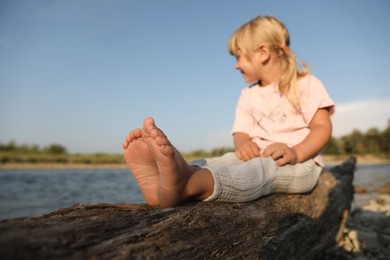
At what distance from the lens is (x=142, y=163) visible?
136cm

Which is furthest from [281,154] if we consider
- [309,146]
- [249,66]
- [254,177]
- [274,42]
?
[274,42]

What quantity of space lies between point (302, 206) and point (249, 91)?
1.09 meters

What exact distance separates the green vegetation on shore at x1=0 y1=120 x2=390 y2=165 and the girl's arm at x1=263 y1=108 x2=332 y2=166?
19152mm

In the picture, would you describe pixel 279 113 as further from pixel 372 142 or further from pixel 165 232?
pixel 372 142

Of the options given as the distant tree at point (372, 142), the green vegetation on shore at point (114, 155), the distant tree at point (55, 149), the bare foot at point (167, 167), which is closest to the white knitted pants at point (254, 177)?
the bare foot at point (167, 167)

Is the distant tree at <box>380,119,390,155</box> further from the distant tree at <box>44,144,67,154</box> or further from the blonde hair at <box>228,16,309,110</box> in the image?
the blonde hair at <box>228,16,309,110</box>

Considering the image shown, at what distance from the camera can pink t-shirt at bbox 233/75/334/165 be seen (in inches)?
86.1

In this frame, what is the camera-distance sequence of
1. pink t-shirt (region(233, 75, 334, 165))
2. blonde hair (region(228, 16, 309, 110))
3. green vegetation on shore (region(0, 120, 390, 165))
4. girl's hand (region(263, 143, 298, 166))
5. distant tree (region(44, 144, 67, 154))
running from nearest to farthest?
girl's hand (region(263, 143, 298, 166)), pink t-shirt (region(233, 75, 334, 165)), blonde hair (region(228, 16, 309, 110)), green vegetation on shore (region(0, 120, 390, 165)), distant tree (region(44, 144, 67, 154))

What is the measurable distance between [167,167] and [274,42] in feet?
5.39

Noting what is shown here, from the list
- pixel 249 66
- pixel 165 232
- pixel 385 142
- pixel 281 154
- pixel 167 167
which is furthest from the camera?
pixel 385 142

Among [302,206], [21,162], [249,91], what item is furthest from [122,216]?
[21,162]

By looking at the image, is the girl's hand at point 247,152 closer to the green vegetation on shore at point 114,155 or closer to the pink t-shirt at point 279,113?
the pink t-shirt at point 279,113

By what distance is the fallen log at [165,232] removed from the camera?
673 mm

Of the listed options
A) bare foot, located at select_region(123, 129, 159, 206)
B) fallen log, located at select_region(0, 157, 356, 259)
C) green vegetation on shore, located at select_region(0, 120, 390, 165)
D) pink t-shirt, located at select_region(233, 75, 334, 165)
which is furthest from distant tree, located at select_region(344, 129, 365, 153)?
bare foot, located at select_region(123, 129, 159, 206)
